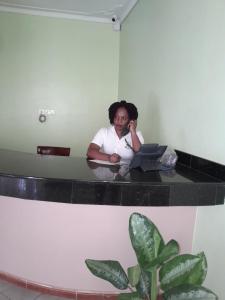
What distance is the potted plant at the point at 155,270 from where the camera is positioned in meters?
0.99

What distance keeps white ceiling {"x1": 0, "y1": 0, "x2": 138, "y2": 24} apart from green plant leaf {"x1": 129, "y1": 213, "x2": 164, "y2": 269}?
3.03 m

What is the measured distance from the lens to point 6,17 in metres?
3.85

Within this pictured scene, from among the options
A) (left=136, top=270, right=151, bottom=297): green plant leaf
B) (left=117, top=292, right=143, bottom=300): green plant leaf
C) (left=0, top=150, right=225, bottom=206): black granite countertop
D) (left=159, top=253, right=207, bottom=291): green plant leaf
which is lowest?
(left=117, top=292, right=143, bottom=300): green plant leaf

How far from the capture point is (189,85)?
78.5 inches

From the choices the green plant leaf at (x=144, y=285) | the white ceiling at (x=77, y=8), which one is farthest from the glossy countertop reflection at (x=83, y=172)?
the white ceiling at (x=77, y=8)

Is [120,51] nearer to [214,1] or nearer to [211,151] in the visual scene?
[214,1]

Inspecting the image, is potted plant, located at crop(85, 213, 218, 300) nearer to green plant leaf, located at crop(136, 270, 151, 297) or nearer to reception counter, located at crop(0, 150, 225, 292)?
green plant leaf, located at crop(136, 270, 151, 297)

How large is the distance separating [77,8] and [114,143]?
2381 millimetres

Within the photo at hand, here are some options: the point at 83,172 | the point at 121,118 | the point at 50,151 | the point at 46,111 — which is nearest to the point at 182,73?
the point at 121,118

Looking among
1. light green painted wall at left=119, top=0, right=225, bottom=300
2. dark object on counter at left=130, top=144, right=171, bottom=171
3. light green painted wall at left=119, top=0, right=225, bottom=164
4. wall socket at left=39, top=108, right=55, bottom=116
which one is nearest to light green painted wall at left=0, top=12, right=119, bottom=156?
wall socket at left=39, top=108, right=55, bottom=116

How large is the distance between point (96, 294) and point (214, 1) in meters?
1.96

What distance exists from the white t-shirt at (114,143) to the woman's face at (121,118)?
0.27 ft

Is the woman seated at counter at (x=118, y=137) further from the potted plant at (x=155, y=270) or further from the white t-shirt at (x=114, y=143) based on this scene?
the potted plant at (x=155, y=270)

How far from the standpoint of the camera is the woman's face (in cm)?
224
